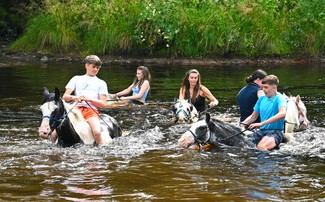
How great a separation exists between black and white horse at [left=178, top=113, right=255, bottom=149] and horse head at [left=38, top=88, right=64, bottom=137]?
6.81 feet

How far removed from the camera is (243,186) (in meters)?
8.16

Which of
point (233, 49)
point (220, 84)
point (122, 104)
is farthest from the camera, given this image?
point (233, 49)

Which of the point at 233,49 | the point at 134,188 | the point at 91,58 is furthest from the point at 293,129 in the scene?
the point at 233,49

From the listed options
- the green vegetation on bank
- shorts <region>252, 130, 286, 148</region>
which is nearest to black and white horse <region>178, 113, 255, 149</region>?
shorts <region>252, 130, 286, 148</region>

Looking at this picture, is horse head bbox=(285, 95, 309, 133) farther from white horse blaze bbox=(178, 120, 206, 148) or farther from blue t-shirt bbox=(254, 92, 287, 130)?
white horse blaze bbox=(178, 120, 206, 148)

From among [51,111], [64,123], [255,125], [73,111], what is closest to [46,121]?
[51,111]

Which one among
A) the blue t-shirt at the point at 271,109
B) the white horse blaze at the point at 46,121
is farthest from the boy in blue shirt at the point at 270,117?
the white horse blaze at the point at 46,121

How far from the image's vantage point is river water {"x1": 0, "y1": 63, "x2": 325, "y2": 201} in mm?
7840

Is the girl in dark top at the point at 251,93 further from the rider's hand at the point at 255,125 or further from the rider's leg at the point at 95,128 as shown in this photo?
the rider's leg at the point at 95,128

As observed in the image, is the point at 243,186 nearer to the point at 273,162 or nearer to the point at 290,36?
the point at 273,162

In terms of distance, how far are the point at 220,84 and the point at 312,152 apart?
1131cm

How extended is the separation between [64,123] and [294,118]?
4533 mm

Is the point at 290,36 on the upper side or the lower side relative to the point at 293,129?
upper

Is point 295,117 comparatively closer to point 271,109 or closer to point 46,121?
point 271,109
